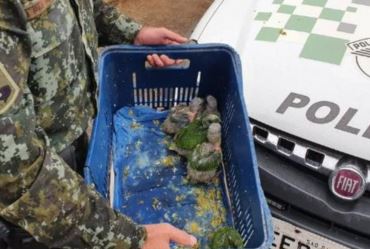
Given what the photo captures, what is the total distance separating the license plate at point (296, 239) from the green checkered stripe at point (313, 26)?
2.46 feet

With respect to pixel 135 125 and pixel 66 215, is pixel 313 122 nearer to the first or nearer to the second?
pixel 135 125

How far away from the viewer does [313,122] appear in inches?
81.4

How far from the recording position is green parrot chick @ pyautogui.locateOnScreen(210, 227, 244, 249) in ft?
5.81

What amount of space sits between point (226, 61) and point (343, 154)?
0.69 meters

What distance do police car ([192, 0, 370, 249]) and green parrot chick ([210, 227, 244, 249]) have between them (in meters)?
0.36

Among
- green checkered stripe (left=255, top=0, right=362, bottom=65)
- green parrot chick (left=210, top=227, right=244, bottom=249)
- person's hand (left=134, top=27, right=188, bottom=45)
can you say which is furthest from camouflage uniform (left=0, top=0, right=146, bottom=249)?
green checkered stripe (left=255, top=0, right=362, bottom=65)

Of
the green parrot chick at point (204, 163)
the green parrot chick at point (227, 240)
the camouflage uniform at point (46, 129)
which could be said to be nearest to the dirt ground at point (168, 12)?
the green parrot chick at point (204, 163)

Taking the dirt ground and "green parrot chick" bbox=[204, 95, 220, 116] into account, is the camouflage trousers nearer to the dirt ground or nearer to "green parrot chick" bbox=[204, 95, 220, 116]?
"green parrot chick" bbox=[204, 95, 220, 116]

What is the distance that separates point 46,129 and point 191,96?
41.8 inches

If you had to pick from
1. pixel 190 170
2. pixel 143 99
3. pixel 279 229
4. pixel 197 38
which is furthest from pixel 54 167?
pixel 197 38

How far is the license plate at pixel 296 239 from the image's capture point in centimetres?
204

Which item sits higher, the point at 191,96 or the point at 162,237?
the point at 162,237

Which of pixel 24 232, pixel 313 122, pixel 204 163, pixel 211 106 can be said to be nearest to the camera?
pixel 24 232

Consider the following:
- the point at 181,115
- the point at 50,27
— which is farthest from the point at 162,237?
the point at 181,115
